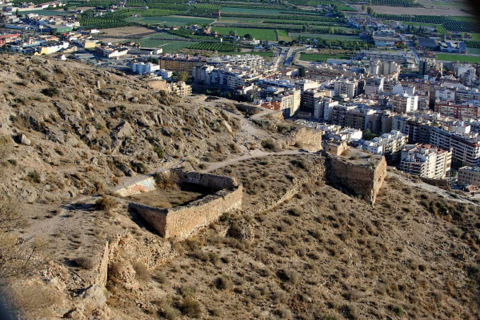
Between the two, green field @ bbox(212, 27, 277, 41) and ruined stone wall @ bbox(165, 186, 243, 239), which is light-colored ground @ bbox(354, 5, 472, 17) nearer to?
green field @ bbox(212, 27, 277, 41)

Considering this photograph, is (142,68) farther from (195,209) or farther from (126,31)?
(195,209)

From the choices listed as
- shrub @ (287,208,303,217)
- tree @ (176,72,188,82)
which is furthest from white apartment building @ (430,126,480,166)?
shrub @ (287,208,303,217)

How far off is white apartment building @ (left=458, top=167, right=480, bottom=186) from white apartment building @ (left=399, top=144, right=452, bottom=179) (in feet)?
2.29

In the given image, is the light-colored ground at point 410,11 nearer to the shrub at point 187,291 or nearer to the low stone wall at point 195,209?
the low stone wall at point 195,209

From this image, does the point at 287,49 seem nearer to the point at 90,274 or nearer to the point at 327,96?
the point at 327,96

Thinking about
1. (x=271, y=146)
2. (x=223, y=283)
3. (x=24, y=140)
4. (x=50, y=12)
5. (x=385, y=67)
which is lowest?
(x=385, y=67)

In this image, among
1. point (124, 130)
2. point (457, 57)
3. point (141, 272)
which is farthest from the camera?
point (457, 57)

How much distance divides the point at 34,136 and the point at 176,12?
64235 millimetres

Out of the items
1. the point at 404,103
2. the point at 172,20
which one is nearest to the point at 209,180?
the point at 404,103

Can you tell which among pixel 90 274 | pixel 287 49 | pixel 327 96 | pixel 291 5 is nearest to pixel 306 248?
pixel 90 274

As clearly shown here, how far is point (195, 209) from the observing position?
25.6 feet

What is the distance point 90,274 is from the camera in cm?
549

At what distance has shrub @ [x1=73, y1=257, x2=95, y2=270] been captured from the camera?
558 centimetres

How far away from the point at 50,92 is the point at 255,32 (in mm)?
50757
